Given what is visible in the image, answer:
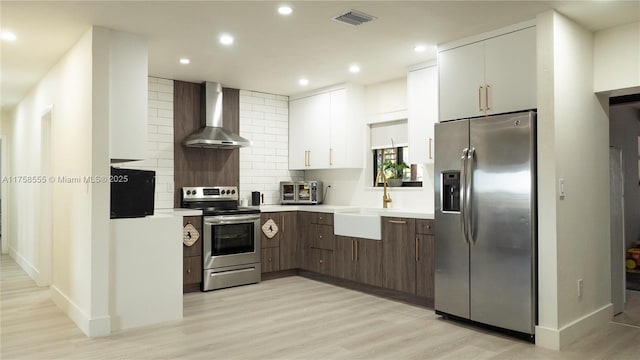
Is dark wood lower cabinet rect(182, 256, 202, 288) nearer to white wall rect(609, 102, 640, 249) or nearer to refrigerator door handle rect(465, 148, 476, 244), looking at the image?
refrigerator door handle rect(465, 148, 476, 244)

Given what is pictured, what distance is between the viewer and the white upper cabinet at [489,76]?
373cm

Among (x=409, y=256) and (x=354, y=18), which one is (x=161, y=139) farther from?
(x=409, y=256)

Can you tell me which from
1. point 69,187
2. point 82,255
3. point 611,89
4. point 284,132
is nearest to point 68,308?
point 82,255

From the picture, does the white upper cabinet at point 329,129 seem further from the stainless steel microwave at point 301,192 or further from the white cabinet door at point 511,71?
the white cabinet door at point 511,71

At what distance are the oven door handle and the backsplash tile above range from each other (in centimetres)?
78

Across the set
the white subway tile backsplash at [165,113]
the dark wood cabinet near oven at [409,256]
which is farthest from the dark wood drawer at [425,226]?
the white subway tile backsplash at [165,113]

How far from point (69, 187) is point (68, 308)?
3.71 feet

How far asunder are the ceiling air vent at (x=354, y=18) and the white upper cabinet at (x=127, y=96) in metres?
1.78

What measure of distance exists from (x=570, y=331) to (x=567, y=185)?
3.68 ft

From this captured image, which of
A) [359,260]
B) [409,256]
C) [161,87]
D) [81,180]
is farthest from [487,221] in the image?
[161,87]

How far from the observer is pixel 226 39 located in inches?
165

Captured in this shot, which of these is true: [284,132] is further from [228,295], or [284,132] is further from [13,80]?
[13,80]

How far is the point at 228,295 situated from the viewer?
5.16 meters

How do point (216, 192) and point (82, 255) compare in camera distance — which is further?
point (216, 192)
